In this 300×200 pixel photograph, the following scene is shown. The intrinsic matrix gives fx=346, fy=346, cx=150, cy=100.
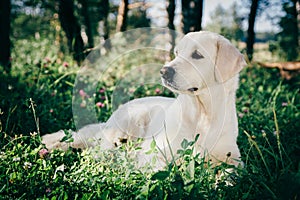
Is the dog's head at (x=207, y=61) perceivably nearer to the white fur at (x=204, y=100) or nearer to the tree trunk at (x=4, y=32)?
the white fur at (x=204, y=100)

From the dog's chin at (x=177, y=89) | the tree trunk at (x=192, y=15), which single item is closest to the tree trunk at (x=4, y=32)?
the tree trunk at (x=192, y=15)

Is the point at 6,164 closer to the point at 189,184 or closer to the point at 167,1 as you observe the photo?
the point at 189,184

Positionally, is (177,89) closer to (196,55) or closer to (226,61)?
(196,55)

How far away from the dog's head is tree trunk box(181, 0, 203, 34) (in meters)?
4.20

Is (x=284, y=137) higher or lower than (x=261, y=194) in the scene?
lower

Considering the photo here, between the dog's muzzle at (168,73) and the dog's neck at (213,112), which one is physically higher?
the dog's muzzle at (168,73)

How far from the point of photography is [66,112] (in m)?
4.62

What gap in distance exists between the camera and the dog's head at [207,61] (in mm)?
2846

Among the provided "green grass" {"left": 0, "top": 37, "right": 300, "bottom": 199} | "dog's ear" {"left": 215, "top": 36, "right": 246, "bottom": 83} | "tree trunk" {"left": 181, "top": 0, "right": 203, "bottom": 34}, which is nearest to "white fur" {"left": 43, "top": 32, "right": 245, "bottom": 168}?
"dog's ear" {"left": 215, "top": 36, "right": 246, "bottom": 83}

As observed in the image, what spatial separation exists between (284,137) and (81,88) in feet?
9.75

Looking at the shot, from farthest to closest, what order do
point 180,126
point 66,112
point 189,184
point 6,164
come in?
point 66,112, point 180,126, point 6,164, point 189,184

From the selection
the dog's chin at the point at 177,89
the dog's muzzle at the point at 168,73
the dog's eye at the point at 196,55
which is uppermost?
the dog's eye at the point at 196,55

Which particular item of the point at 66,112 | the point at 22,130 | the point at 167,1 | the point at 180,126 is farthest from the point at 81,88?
the point at 167,1

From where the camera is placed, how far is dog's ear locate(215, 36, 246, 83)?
2859mm
